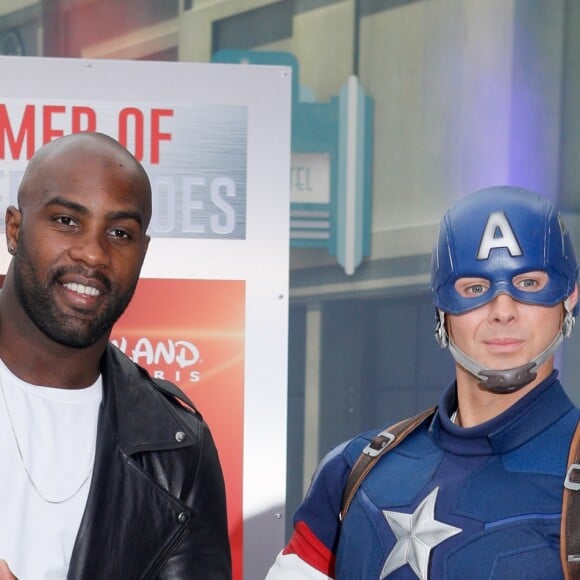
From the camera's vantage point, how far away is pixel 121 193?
2416mm

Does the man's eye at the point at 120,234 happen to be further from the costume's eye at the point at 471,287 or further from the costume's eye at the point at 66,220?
the costume's eye at the point at 471,287

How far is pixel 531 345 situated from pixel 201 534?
0.76 m

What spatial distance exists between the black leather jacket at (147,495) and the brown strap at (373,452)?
0.94 ft

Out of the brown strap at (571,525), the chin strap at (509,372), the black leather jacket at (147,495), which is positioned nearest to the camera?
the brown strap at (571,525)

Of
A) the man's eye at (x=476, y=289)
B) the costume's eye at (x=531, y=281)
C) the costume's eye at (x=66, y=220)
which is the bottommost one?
the man's eye at (x=476, y=289)

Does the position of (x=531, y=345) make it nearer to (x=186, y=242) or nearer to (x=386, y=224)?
(x=186, y=242)

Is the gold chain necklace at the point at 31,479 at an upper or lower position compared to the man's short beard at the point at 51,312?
lower

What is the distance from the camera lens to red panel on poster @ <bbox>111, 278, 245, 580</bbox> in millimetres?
3227

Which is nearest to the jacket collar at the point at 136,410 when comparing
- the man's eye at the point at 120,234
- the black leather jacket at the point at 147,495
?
Result: the black leather jacket at the point at 147,495

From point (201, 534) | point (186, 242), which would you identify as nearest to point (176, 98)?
point (186, 242)

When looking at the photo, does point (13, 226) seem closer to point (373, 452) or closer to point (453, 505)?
point (373, 452)

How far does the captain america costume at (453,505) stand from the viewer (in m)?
2.12

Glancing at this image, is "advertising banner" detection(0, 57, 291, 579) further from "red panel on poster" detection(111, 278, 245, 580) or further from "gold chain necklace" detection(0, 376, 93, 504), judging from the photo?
"gold chain necklace" detection(0, 376, 93, 504)

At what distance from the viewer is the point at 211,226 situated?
3.24 m
